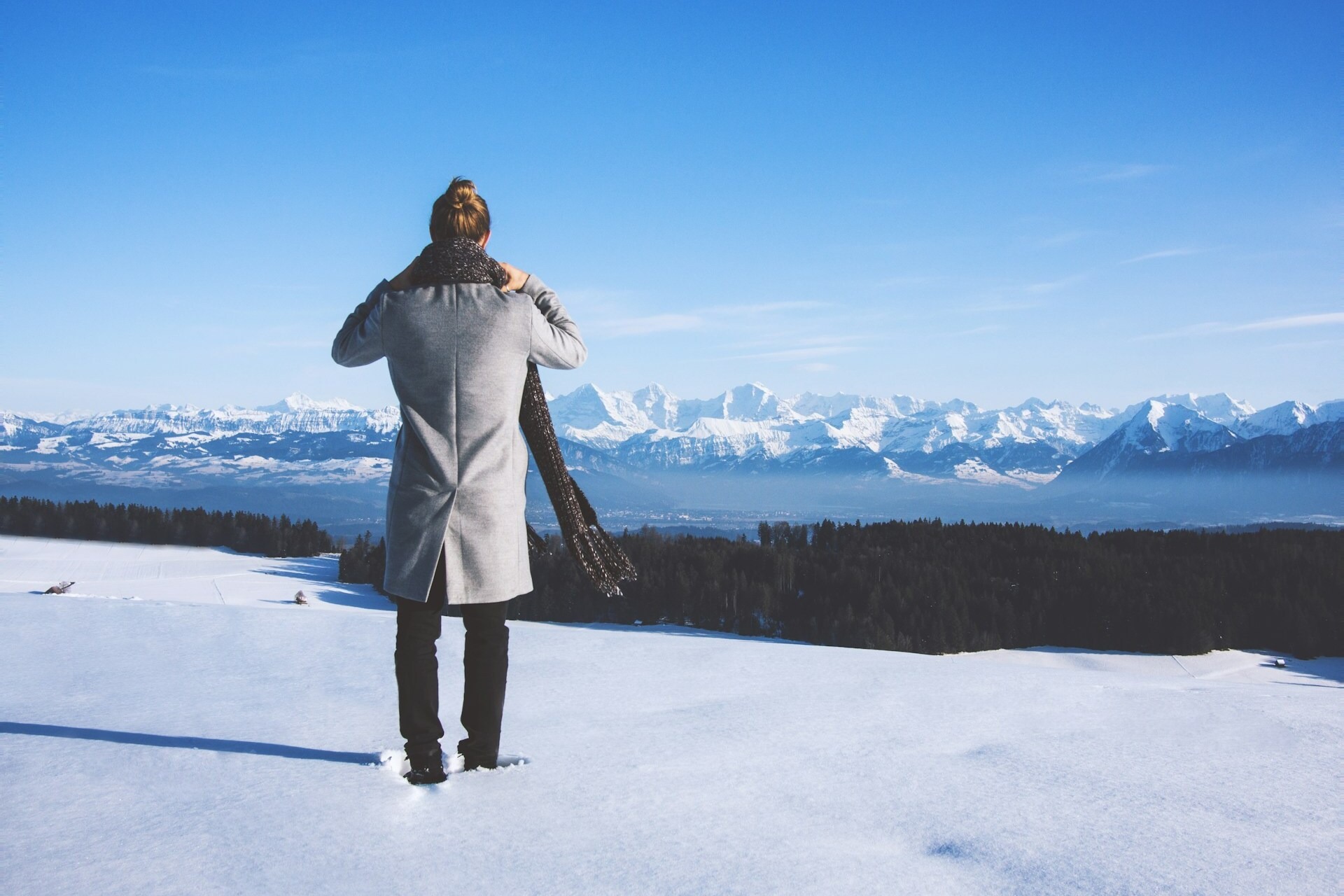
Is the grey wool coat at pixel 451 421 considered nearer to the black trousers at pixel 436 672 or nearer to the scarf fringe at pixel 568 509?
the black trousers at pixel 436 672

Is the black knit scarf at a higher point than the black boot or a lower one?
higher

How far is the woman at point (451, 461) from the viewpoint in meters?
3.11

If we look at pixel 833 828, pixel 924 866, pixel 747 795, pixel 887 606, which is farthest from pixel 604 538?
pixel 887 606

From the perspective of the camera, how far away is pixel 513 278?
3309 millimetres

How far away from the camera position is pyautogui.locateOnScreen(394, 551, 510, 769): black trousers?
10.2 ft

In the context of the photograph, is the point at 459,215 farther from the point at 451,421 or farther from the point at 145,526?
the point at 145,526

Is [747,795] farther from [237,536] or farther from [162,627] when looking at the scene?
[237,536]

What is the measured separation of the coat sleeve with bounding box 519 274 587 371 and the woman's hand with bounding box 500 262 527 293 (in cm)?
2

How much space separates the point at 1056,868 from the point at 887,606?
4384cm

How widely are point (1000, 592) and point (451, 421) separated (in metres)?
49.6

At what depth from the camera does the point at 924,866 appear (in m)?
2.31

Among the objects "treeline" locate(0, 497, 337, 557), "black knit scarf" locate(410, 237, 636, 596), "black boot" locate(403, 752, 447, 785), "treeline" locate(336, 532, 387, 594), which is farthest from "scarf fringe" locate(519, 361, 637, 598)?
"treeline" locate(0, 497, 337, 557)

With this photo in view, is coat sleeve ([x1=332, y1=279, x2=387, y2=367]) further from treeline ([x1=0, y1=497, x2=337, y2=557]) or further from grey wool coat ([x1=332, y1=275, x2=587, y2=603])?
treeline ([x1=0, y1=497, x2=337, y2=557])

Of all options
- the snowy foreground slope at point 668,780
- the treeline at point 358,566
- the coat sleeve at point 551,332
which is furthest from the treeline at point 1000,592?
the coat sleeve at point 551,332
